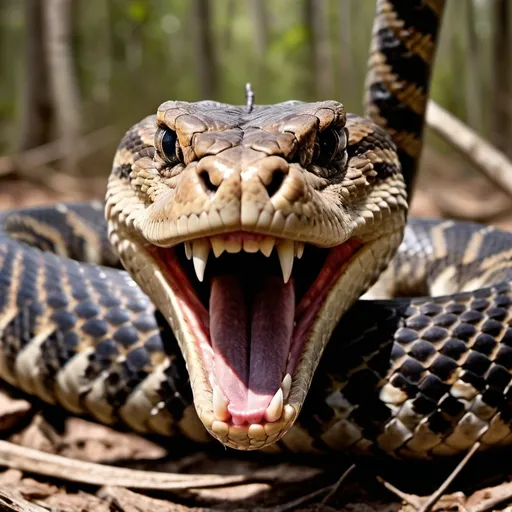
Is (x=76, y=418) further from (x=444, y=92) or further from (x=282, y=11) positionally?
(x=282, y=11)

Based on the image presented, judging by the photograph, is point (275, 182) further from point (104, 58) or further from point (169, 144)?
→ point (104, 58)

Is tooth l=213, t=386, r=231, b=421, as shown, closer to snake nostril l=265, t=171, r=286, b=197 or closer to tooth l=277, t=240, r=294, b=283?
tooth l=277, t=240, r=294, b=283

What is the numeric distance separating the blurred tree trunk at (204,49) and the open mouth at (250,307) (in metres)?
9.56

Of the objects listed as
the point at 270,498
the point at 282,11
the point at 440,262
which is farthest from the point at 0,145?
the point at 270,498

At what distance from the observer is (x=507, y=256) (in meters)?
3.57

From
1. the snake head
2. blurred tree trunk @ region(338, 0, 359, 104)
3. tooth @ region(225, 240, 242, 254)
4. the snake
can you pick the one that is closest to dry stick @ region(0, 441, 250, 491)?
the snake

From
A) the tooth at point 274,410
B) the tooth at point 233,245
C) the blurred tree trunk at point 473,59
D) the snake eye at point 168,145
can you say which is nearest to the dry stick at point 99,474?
the tooth at point 274,410

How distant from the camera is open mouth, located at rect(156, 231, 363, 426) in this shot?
2020 mm

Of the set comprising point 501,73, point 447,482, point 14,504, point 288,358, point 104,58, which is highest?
point 288,358

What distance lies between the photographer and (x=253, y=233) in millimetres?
1990

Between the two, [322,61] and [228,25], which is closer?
[322,61]

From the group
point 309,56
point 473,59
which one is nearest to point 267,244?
point 473,59

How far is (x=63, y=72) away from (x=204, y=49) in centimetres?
284

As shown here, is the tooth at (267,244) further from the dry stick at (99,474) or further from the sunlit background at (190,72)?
the sunlit background at (190,72)
